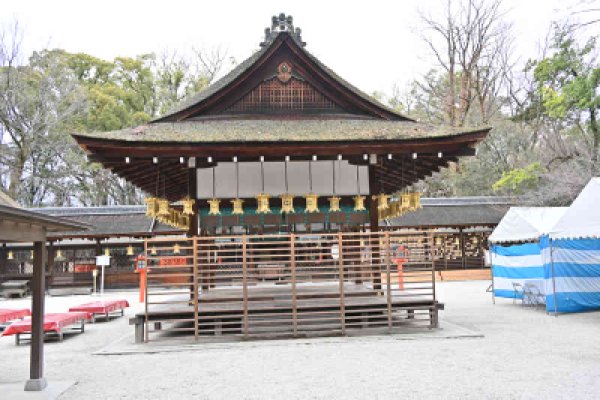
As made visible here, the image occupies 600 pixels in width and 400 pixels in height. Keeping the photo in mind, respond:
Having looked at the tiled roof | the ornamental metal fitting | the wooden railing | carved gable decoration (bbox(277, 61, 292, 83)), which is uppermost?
the ornamental metal fitting

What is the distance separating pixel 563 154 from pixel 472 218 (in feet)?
20.3

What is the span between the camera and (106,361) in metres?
9.10

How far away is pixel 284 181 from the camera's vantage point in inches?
505

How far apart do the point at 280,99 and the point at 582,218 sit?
821cm

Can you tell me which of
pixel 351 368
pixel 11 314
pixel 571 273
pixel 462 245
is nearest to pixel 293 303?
pixel 351 368

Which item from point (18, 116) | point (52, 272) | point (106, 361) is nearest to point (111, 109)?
point (18, 116)

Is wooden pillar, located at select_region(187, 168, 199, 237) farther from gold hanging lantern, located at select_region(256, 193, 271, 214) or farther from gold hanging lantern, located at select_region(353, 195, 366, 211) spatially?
gold hanging lantern, located at select_region(353, 195, 366, 211)

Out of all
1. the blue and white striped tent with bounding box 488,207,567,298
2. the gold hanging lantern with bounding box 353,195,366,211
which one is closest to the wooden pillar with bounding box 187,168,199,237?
the gold hanging lantern with bounding box 353,195,366,211

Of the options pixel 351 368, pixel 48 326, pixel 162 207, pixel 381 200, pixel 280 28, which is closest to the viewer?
pixel 351 368

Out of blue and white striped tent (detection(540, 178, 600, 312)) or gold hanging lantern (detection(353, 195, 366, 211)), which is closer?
gold hanging lantern (detection(353, 195, 366, 211))

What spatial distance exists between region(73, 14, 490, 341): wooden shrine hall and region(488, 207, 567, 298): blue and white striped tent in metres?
3.69

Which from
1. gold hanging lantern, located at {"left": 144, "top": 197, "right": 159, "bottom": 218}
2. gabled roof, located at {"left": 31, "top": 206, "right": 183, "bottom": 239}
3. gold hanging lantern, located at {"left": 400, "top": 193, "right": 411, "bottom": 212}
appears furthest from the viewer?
gabled roof, located at {"left": 31, "top": 206, "right": 183, "bottom": 239}

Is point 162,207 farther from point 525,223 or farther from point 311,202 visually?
point 525,223

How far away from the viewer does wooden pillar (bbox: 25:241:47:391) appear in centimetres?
703
